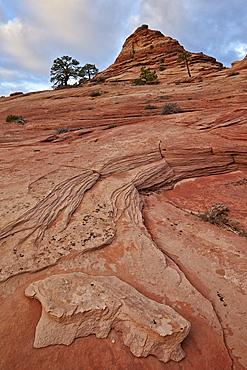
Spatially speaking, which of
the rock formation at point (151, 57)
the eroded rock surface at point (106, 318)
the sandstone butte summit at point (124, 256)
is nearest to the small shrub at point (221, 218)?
the sandstone butte summit at point (124, 256)

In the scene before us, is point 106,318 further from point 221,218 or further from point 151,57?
point 151,57

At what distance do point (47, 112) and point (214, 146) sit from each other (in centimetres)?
1835

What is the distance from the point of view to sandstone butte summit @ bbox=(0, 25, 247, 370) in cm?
242

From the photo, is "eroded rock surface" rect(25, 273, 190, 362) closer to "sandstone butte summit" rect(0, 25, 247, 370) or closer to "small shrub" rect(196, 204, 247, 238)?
"sandstone butte summit" rect(0, 25, 247, 370)

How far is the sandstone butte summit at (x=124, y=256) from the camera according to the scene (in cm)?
242

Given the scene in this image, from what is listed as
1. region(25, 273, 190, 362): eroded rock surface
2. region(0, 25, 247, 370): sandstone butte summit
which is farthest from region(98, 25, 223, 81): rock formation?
region(25, 273, 190, 362): eroded rock surface

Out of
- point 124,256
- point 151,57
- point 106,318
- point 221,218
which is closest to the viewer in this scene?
point 106,318

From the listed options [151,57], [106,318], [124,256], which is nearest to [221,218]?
[124,256]

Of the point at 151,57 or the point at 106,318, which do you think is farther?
the point at 151,57

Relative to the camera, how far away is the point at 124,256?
3.93 metres

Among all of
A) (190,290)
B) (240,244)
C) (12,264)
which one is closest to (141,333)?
(190,290)

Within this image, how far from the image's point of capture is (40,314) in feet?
8.89

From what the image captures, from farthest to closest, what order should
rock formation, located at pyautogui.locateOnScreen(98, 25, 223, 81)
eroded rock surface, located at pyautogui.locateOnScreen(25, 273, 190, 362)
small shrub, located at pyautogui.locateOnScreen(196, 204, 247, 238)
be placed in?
rock formation, located at pyautogui.locateOnScreen(98, 25, 223, 81) < small shrub, located at pyautogui.locateOnScreen(196, 204, 247, 238) < eroded rock surface, located at pyautogui.locateOnScreen(25, 273, 190, 362)

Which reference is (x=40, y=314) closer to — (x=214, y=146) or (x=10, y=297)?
(x=10, y=297)
